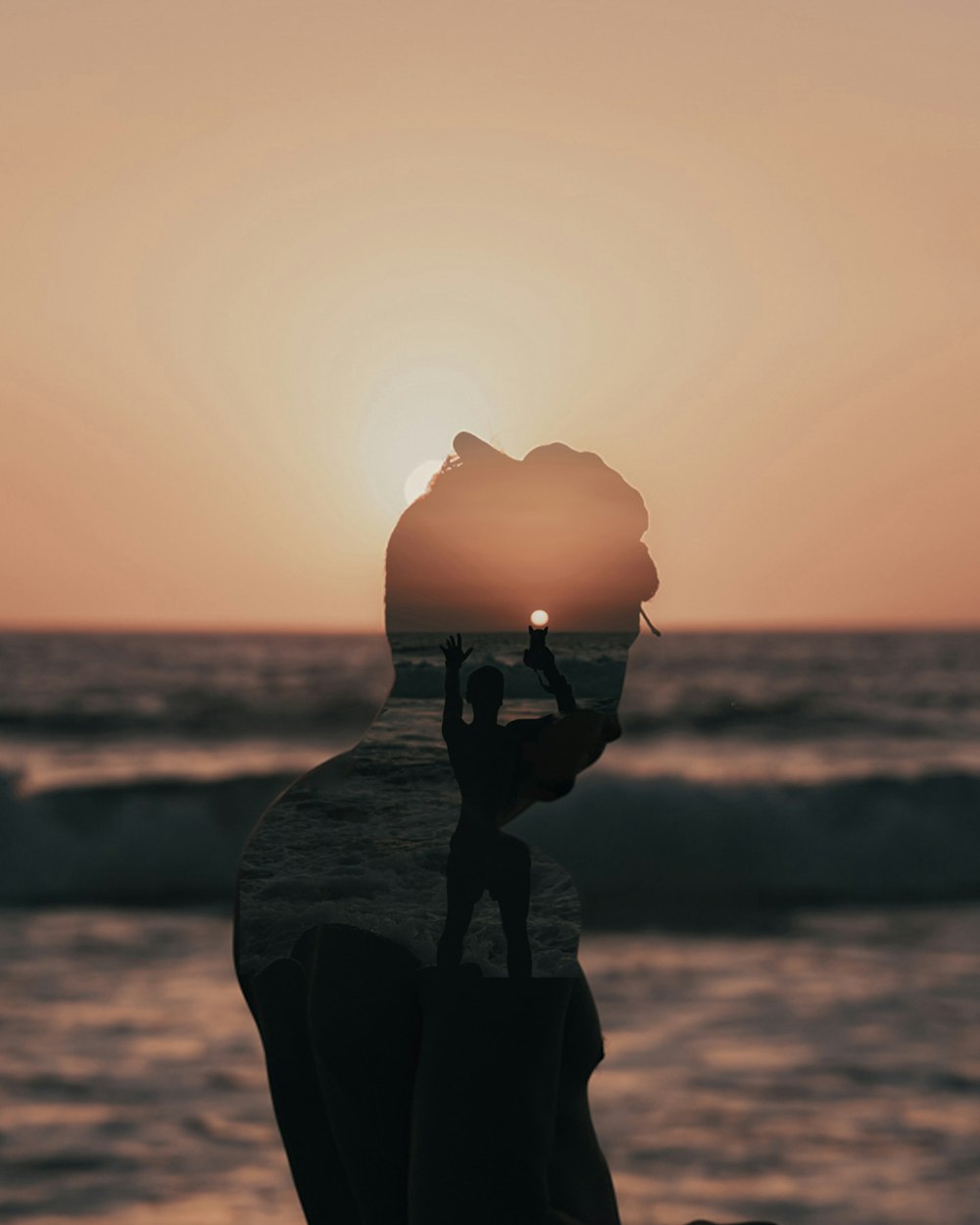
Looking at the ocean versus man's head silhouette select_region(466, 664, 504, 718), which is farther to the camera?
the ocean

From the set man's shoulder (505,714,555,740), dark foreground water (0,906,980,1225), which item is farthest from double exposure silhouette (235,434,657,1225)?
dark foreground water (0,906,980,1225)

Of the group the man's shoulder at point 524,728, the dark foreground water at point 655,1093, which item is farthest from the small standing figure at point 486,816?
the dark foreground water at point 655,1093

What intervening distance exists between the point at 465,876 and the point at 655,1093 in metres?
5.88

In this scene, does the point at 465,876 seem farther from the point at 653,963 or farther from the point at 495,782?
the point at 653,963


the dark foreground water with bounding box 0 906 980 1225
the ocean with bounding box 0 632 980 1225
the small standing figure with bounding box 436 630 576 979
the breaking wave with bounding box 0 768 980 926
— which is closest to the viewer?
the small standing figure with bounding box 436 630 576 979

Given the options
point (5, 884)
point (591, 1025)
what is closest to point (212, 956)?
point (5, 884)

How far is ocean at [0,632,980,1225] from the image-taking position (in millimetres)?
6008

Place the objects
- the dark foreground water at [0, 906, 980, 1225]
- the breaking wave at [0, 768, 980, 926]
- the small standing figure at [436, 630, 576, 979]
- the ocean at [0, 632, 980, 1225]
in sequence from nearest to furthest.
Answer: the small standing figure at [436, 630, 576, 979]
the dark foreground water at [0, 906, 980, 1225]
the ocean at [0, 632, 980, 1225]
the breaking wave at [0, 768, 980, 926]

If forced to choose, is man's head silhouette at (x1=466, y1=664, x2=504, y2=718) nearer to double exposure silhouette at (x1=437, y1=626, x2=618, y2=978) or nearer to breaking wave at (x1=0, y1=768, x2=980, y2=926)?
double exposure silhouette at (x1=437, y1=626, x2=618, y2=978)

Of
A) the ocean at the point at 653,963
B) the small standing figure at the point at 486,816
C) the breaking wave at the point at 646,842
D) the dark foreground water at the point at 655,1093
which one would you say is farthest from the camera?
the breaking wave at the point at 646,842

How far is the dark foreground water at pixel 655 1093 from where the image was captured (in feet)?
19.0

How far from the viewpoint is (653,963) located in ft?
33.4

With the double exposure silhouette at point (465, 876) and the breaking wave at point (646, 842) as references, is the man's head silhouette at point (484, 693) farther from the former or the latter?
the breaking wave at point (646, 842)

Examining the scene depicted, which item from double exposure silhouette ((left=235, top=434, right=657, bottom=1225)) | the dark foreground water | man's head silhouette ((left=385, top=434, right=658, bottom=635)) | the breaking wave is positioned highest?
man's head silhouette ((left=385, top=434, right=658, bottom=635))
